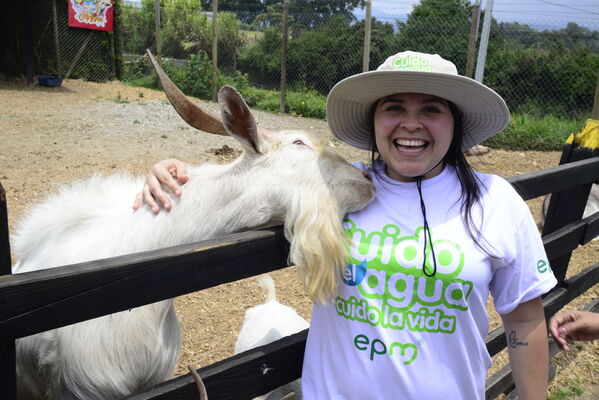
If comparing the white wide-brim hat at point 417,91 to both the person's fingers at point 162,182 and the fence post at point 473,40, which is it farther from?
the fence post at point 473,40

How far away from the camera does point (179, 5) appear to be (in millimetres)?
20719

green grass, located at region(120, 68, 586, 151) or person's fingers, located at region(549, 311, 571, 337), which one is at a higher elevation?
person's fingers, located at region(549, 311, 571, 337)

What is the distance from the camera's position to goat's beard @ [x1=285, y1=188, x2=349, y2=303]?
1479 millimetres

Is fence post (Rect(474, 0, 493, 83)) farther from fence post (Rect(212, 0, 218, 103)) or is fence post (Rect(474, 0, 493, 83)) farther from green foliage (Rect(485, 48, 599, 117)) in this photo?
fence post (Rect(212, 0, 218, 103))

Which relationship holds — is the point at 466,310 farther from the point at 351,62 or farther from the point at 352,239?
the point at 351,62

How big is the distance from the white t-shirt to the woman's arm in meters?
0.08

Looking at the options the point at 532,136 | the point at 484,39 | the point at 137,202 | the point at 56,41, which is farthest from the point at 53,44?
the point at 137,202

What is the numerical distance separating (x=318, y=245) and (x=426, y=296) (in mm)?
338

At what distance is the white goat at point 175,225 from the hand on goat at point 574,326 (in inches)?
35.0

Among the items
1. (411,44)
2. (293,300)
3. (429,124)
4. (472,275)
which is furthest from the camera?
(411,44)

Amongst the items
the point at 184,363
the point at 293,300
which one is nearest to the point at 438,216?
the point at 184,363

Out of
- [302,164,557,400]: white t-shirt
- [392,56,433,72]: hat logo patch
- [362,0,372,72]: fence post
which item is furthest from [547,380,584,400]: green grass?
[362,0,372,72]: fence post

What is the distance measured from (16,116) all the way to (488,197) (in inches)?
391

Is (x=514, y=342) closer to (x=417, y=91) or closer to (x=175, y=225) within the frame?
(x=417, y=91)
